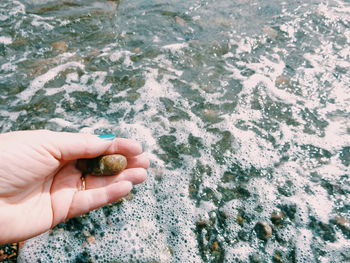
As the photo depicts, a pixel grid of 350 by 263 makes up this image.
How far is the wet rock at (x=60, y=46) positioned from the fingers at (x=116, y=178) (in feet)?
9.61

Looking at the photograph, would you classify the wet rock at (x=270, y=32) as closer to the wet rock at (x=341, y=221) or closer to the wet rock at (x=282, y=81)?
the wet rock at (x=282, y=81)

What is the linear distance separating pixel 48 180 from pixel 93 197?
1.55ft

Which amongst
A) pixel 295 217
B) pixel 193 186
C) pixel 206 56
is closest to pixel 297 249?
pixel 295 217

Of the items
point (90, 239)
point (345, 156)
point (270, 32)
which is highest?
point (270, 32)

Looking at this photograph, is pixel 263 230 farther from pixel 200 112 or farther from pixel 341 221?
pixel 200 112

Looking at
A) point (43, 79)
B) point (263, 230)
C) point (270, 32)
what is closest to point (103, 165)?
point (263, 230)

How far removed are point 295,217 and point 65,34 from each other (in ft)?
15.2

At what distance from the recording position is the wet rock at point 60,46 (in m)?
5.36

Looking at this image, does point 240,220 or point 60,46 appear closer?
point 240,220

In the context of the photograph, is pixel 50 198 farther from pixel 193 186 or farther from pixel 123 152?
pixel 193 186

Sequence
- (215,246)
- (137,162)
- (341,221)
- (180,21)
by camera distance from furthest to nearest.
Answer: (180,21), (137,162), (341,221), (215,246)

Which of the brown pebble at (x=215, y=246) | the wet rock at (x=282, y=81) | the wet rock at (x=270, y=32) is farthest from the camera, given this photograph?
the wet rock at (x=270, y=32)

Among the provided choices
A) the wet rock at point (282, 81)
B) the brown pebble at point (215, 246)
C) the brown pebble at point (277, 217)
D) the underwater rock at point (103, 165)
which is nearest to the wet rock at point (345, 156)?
the brown pebble at point (277, 217)

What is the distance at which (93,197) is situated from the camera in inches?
119
